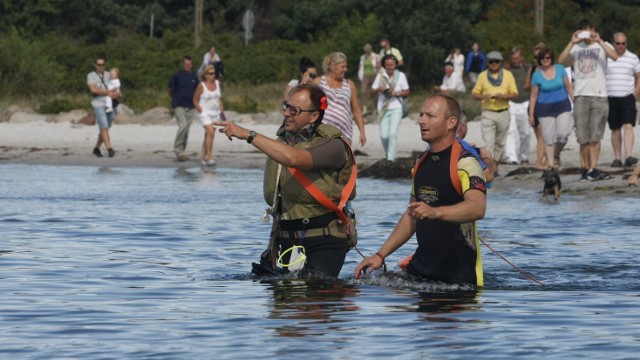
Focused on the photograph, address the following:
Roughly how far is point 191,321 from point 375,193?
12.0 meters

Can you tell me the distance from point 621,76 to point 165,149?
12364 mm

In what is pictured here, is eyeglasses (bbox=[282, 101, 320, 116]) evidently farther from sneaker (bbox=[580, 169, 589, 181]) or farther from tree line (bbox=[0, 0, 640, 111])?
tree line (bbox=[0, 0, 640, 111])

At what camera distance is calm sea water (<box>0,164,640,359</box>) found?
327 inches

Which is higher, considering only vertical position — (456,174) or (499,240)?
(456,174)

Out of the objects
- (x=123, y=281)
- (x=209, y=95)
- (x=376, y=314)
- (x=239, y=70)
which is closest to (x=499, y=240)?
(x=123, y=281)

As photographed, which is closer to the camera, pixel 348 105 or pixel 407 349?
pixel 407 349

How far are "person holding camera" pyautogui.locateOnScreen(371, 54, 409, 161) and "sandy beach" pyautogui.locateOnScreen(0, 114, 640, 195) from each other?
1.73 metres

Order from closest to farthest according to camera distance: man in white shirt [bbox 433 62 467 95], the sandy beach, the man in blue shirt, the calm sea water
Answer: the calm sea water, the sandy beach, the man in blue shirt, man in white shirt [bbox 433 62 467 95]

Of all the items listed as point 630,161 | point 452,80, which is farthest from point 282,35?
point 630,161

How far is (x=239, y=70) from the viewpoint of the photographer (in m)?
50.3

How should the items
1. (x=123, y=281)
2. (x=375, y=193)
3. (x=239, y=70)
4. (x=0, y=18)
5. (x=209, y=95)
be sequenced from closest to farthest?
(x=123, y=281), (x=375, y=193), (x=209, y=95), (x=239, y=70), (x=0, y=18)

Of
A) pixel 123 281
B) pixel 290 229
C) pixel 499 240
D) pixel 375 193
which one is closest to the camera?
pixel 290 229

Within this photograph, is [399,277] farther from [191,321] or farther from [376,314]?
[191,321]

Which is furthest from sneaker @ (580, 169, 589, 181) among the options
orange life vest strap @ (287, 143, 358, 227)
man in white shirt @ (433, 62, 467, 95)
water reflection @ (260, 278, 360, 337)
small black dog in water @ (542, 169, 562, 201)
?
man in white shirt @ (433, 62, 467, 95)
